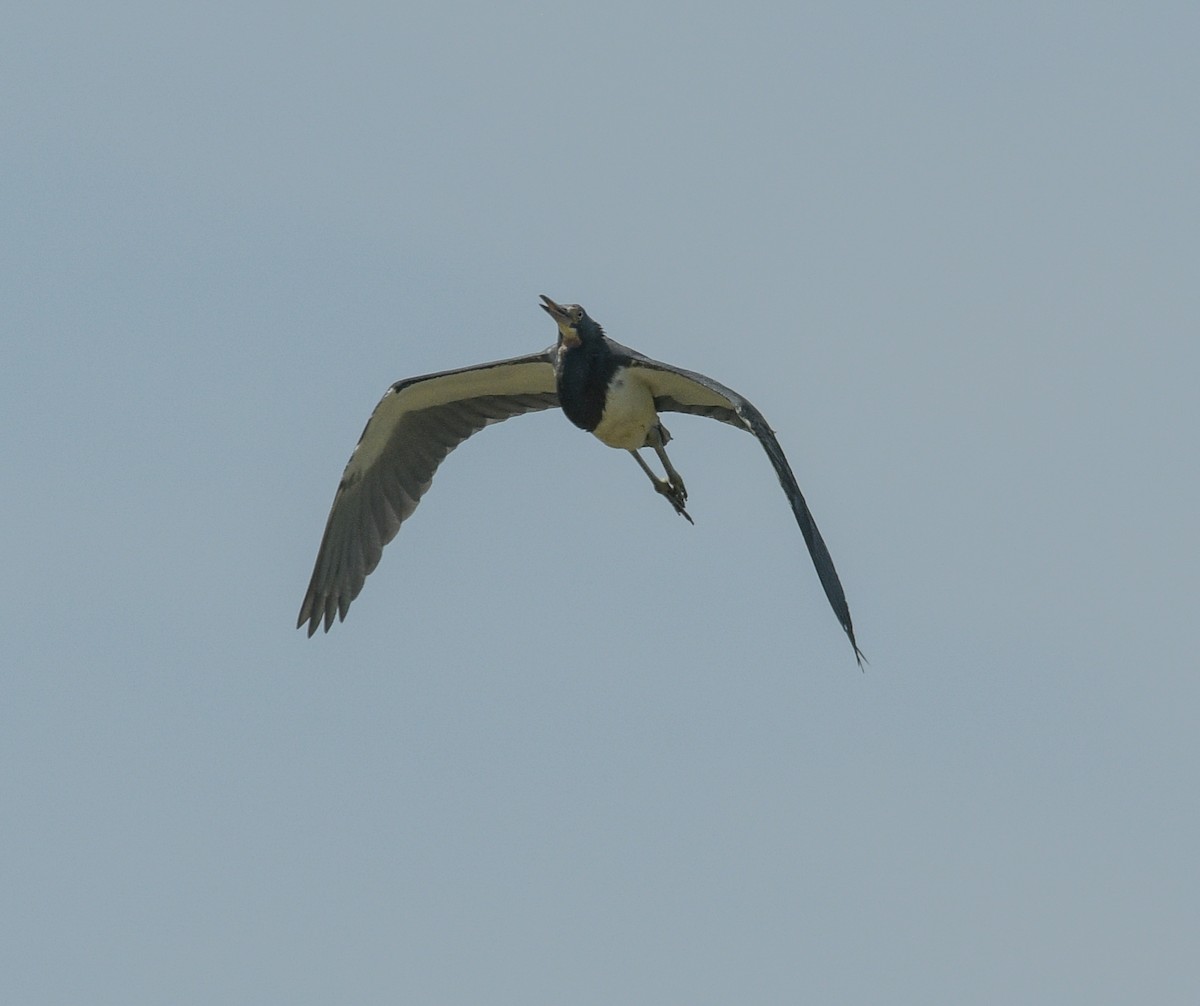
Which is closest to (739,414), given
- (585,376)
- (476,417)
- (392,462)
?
(585,376)

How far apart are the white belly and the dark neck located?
3.7 inches

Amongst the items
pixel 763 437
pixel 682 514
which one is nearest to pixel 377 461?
pixel 682 514

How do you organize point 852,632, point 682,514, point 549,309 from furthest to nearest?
point 682,514 < point 549,309 < point 852,632

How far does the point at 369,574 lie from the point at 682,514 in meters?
3.27

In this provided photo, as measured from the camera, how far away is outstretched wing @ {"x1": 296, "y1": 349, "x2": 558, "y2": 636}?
19.5 metres

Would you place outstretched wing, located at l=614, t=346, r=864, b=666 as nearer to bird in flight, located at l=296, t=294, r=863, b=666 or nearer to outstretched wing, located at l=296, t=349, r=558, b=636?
bird in flight, located at l=296, t=294, r=863, b=666

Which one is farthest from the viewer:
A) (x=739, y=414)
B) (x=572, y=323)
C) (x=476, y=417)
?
(x=476, y=417)

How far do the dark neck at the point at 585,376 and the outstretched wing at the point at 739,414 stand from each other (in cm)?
22

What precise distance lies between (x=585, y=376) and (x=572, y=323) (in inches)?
18.8

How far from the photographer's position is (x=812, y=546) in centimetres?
1409

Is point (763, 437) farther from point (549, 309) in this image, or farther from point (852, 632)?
point (549, 309)

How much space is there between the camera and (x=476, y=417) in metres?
19.9

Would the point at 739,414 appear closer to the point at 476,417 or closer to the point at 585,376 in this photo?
the point at 585,376

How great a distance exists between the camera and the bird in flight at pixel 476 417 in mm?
17438
